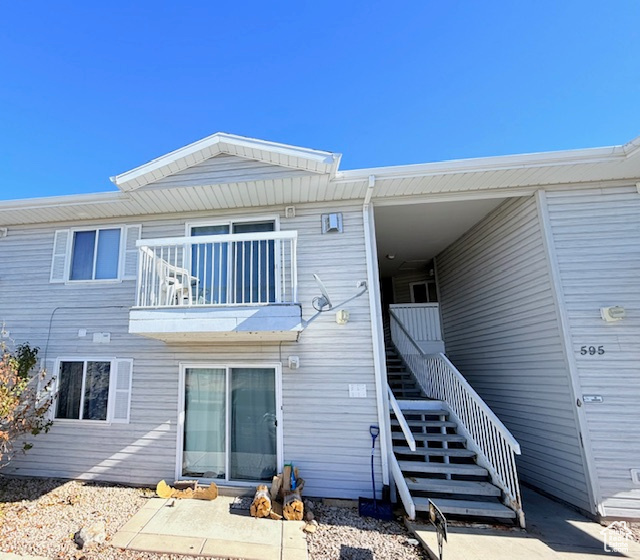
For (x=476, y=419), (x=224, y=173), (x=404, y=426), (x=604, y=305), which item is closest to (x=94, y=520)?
(x=404, y=426)

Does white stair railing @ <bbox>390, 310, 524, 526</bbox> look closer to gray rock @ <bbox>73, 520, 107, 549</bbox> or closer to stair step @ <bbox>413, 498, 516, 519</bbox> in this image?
stair step @ <bbox>413, 498, 516, 519</bbox>

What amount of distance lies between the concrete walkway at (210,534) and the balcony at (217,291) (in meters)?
2.35

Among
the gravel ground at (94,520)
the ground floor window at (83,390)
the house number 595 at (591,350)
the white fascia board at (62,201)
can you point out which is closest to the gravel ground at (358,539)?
the gravel ground at (94,520)

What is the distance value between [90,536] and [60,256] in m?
4.79

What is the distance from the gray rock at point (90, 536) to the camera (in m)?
3.37

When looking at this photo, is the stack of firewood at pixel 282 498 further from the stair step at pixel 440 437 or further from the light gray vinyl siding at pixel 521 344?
the light gray vinyl siding at pixel 521 344

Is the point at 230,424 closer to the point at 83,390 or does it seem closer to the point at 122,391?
the point at 122,391

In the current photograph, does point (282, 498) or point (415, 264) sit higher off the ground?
point (415, 264)

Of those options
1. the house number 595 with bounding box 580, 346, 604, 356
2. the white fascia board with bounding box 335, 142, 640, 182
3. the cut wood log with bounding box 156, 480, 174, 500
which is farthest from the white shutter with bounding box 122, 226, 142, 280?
the house number 595 with bounding box 580, 346, 604, 356

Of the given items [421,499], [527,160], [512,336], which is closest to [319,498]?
[421,499]

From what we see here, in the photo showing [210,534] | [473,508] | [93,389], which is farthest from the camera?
[93,389]

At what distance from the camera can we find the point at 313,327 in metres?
5.00

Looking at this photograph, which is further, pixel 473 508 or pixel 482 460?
pixel 482 460

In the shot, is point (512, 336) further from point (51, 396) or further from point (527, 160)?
point (51, 396)
